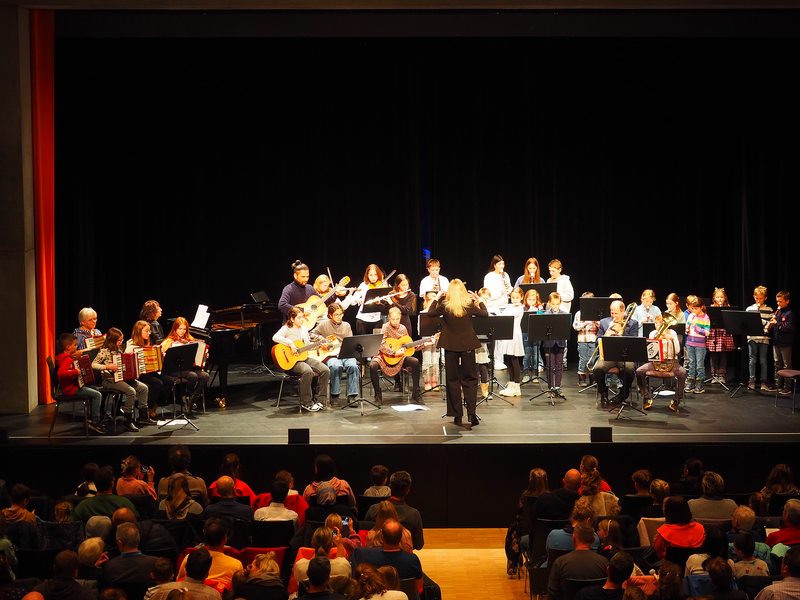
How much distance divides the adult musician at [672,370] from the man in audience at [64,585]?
7.75 metres

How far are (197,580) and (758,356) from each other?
965cm

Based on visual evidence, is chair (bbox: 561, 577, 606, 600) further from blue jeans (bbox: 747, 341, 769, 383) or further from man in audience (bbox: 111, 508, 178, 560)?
blue jeans (bbox: 747, 341, 769, 383)

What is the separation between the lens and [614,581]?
5.16 meters

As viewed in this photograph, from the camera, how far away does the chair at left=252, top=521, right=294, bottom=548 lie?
6531 mm

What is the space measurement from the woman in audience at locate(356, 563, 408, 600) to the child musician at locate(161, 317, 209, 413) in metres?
6.29

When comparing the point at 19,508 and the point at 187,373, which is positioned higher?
the point at 187,373

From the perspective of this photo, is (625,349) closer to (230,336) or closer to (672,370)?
(672,370)

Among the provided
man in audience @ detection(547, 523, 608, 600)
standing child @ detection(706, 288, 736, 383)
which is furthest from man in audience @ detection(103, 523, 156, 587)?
standing child @ detection(706, 288, 736, 383)

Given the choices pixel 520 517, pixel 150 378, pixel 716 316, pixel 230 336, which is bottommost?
pixel 520 517

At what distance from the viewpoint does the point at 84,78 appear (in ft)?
46.5

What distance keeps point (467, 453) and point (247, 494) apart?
2698mm

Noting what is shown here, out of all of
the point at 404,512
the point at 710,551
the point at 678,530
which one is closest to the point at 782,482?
the point at 678,530

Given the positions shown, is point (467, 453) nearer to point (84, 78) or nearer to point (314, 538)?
point (314, 538)

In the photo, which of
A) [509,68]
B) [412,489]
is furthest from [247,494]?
[509,68]
